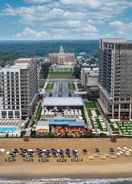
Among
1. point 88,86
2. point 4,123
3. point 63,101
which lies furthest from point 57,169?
point 88,86

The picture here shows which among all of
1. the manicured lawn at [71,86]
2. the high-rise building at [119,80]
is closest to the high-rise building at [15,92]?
the high-rise building at [119,80]

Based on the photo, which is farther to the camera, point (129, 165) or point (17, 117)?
point (17, 117)

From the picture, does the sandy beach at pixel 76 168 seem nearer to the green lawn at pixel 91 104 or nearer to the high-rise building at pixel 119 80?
the high-rise building at pixel 119 80

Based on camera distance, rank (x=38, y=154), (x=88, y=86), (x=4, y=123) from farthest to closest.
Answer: (x=88, y=86), (x=4, y=123), (x=38, y=154)

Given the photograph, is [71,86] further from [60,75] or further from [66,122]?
[66,122]

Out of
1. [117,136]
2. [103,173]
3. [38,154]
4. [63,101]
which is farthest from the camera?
[63,101]

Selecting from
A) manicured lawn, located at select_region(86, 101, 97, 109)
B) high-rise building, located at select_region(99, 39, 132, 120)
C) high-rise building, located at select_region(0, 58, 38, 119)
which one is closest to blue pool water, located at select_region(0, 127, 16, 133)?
high-rise building, located at select_region(0, 58, 38, 119)

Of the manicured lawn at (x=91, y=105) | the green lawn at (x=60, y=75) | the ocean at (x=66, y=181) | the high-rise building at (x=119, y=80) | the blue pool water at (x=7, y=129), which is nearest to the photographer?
the ocean at (x=66, y=181)

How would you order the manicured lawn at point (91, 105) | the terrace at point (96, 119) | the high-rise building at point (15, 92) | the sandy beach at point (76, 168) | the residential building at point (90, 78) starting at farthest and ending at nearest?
the residential building at point (90, 78) → the manicured lawn at point (91, 105) → the high-rise building at point (15, 92) → the terrace at point (96, 119) → the sandy beach at point (76, 168)

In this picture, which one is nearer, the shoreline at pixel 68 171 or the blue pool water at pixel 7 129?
the shoreline at pixel 68 171

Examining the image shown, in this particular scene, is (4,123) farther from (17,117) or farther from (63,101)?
(63,101)
